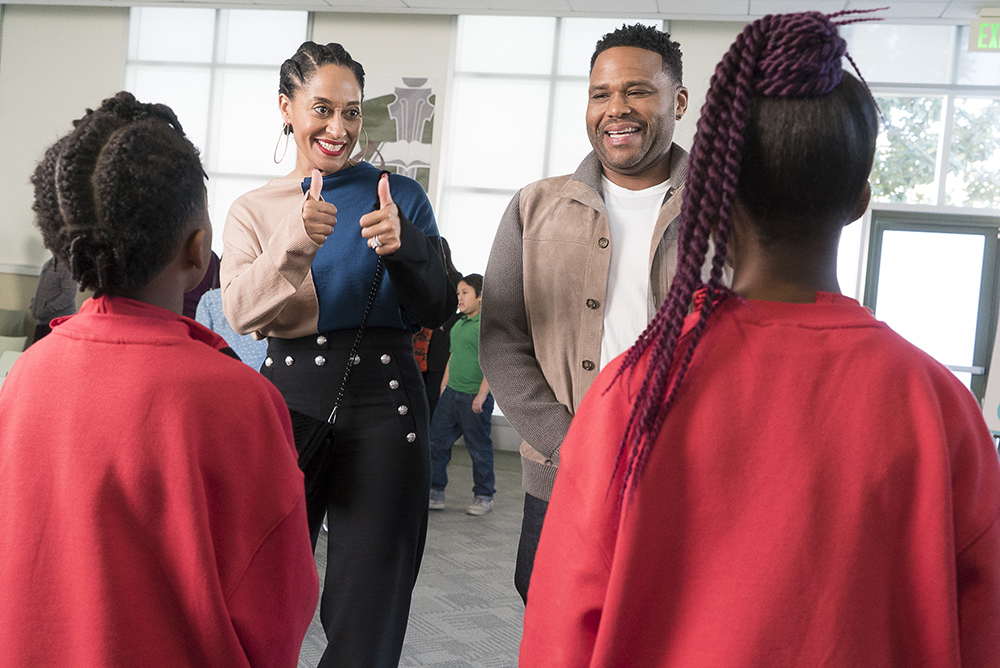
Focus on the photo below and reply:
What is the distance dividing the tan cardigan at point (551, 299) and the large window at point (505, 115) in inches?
232

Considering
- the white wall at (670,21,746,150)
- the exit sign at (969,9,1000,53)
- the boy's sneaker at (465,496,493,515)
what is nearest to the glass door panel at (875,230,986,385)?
the exit sign at (969,9,1000,53)

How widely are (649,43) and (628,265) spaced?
1.42 feet

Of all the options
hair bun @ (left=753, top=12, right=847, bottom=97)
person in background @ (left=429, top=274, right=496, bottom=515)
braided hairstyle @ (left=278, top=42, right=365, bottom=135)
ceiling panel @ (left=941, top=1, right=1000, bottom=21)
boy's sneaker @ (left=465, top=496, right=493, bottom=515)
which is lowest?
boy's sneaker @ (left=465, top=496, right=493, bottom=515)

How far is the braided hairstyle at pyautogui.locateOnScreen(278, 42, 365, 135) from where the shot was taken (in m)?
1.78

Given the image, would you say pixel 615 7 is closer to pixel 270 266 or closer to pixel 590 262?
pixel 590 262

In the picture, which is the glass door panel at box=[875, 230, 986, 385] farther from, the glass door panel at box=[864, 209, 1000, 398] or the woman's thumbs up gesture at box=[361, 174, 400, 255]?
the woman's thumbs up gesture at box=[361, 174, 400, 255]

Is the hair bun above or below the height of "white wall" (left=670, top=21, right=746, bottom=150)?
below

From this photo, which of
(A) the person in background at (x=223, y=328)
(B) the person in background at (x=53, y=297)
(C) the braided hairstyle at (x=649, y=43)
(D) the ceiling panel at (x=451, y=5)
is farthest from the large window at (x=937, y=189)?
(B) the person in background at (x=53, y=297)

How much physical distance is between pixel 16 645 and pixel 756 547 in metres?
0.81

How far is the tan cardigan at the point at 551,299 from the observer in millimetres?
1590

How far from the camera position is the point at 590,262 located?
1.62 metres

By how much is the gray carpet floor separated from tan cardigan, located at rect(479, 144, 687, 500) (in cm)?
158

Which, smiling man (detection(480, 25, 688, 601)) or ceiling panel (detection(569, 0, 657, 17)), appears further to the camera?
ceiling panel (detection(569, 0, 657, 17))

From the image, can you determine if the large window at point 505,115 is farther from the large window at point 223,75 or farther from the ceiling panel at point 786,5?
the large window at point 223,75
